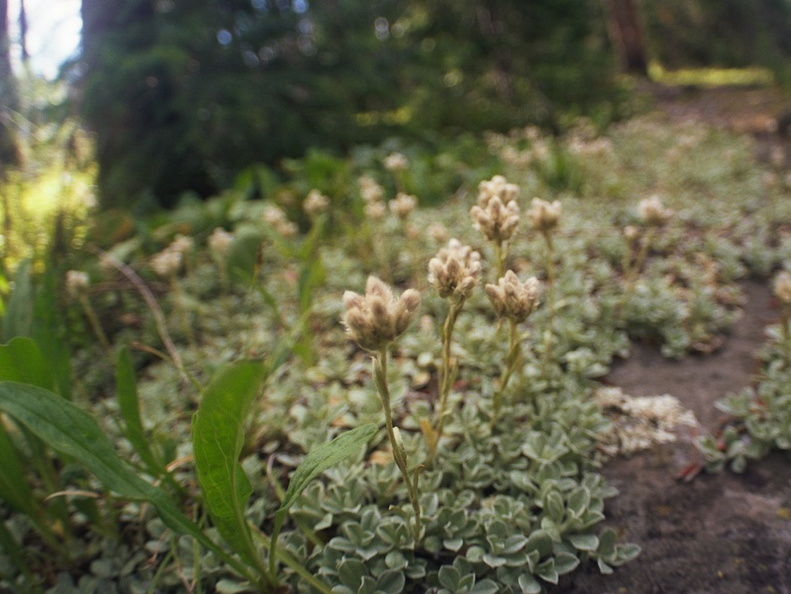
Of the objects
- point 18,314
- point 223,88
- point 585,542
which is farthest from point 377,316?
point 223,88

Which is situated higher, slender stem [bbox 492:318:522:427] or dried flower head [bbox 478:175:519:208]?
dried flower head [bbox 478:175:519:208]

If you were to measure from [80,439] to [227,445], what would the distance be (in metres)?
0.28

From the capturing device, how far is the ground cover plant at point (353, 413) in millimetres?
959

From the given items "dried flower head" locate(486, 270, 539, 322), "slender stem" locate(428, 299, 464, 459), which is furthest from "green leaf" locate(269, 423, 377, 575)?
"dried flower head" locate(486, 270, 539, 322)

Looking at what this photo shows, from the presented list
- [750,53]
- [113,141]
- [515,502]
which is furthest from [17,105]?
[750,53]

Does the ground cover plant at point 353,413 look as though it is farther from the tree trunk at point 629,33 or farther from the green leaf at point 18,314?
the tree trunk at point 629,33

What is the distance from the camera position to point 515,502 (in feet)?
3.75

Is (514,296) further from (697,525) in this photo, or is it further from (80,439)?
(80,439)

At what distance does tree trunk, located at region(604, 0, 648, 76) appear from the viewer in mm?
12242

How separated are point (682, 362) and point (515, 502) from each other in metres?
0.98

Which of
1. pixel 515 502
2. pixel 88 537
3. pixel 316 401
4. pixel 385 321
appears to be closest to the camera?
pixel 385 321

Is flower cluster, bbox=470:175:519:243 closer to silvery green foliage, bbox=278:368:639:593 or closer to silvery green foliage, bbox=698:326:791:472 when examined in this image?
silvery green foliage, bbox=278:368:639:593

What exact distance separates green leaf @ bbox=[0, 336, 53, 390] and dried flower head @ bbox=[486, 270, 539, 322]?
3.11 feet

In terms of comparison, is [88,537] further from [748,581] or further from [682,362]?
[682,362]
